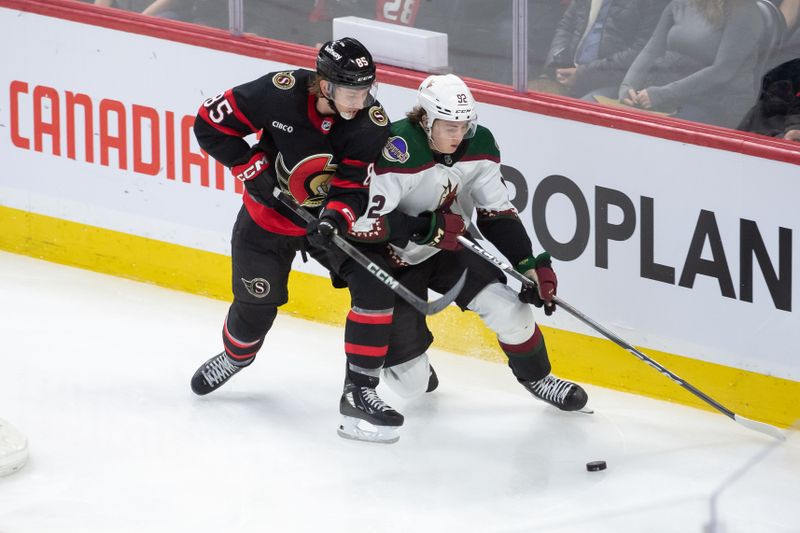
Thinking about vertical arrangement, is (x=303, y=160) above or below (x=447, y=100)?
below

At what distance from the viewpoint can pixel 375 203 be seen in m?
3.73

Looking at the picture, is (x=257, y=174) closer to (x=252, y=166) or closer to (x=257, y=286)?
(x=252, y=166)

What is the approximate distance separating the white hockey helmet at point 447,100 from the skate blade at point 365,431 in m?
0.85

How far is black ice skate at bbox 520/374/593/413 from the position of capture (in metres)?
4.07

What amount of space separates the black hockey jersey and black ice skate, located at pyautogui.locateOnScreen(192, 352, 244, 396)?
56cm

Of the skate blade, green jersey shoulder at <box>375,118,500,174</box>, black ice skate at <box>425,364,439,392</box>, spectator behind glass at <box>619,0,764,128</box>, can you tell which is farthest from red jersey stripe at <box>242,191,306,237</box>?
spectator behind glass at <box>619,0,764,128</box>

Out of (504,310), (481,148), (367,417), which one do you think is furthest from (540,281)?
(367,417)

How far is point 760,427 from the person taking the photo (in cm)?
391

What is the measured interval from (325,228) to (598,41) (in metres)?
1.12

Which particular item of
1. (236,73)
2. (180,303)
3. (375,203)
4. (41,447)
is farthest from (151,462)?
(236,73)

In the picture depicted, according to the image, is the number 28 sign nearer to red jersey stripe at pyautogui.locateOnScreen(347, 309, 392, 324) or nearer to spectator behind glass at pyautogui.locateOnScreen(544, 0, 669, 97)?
spectator behind glass at pyautogui.locateOnScreen(544, 0, 669, 97)

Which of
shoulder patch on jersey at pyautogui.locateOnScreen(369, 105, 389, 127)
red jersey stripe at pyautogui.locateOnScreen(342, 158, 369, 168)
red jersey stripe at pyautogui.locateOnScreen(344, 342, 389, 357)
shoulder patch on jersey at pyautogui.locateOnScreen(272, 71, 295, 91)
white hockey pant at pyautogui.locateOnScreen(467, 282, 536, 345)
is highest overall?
shoulder patch on jersey at pyautogui.locateOnScreen(272, 71, 295, 91)

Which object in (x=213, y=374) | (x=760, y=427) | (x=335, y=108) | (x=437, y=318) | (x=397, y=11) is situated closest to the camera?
(x=335, y=108)

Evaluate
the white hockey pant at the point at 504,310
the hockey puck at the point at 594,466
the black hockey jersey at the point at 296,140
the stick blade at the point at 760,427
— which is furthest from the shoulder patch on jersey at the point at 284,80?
the stick blade at the point at 760,427
